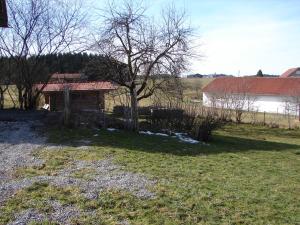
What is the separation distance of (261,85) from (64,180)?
164 ft

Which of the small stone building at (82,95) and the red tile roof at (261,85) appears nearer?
the small stone building at (82,95)

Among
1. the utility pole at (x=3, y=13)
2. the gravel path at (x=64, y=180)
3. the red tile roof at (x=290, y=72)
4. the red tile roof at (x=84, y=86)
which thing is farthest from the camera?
the red tile roof at (x=290, y=72)

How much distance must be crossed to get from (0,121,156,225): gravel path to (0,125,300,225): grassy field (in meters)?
0.20

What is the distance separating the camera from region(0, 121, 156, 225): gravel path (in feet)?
21.0

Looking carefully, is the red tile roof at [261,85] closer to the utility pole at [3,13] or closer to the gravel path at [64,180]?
the utility pole at [3,13]

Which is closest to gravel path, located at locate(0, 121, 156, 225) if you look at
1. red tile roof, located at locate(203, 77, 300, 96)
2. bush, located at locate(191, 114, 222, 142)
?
bush, located at locate(191, 114, 222, 142)

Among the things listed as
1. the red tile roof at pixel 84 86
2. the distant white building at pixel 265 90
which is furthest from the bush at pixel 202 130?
the distant white building at pixel 265 90

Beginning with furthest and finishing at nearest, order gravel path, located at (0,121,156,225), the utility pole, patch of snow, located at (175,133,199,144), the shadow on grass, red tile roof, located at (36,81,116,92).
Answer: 1. red tile roof, located at (36,81,116,92)
2. patch of snow, located at (175,133,199,144)
3. the shadow on grass
4. the utility pole
5. gravel path, located at (0,121,156,225)

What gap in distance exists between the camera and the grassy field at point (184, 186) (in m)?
6.61

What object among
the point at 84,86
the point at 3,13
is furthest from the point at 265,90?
the point at 3,13

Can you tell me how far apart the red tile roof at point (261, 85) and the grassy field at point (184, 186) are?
1469 inches

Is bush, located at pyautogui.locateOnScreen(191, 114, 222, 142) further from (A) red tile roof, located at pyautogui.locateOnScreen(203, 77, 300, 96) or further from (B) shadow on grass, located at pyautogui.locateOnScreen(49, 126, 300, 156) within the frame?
(A) red tile roof, located at pyautogui.locateOnScreen(203, 77, 300, 96)

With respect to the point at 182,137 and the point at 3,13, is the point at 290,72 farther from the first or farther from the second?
the point at 3,13

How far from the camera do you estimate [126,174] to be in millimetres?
9227
